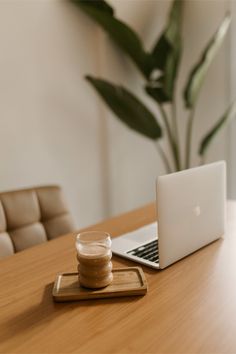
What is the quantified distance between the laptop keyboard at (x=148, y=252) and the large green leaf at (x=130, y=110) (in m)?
1.30

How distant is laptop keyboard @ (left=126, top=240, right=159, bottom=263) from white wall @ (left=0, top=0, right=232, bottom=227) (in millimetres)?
1082

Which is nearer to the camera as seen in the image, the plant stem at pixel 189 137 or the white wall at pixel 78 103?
the white wall at pixel 78 103

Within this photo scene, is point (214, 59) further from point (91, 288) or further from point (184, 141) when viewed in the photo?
point (91, 288)

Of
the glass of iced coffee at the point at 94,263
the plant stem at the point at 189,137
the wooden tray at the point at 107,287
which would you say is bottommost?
the wooden tray at the point at 107,287

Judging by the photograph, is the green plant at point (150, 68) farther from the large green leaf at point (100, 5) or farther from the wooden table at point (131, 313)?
the wooden table at point (131, 313)

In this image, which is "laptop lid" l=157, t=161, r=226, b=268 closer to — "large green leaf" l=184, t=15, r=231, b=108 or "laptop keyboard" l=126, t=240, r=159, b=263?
"laptop keyboard" l=126, t=240, r=159, b=263

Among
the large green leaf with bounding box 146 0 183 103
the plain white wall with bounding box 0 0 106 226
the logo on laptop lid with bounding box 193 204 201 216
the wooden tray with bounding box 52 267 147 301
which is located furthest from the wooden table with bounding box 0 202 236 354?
the large green leaf with bounding box 146 0 183 103

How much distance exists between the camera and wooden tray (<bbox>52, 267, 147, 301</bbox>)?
0.84 m

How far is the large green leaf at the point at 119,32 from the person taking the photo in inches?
85.3

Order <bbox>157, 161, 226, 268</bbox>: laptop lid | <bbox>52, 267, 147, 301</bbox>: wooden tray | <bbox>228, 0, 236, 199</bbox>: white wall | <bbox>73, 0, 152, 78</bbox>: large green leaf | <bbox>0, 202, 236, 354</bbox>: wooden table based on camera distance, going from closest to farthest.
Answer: <bbox>0, 202, 236, 354</bbox>: wooden table < <bbox>52, 267, 147, 301</bbox>: wooden tray < <bbox>157, 161, 226, 268</bbox>: laptop lid < <bbox>73, 0, 152, 78</bbox>: large green leaf < <bbox>228, 0, 236, 199</bbox>: white wall

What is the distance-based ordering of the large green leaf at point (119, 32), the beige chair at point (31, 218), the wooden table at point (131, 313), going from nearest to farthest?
the wooden table at point (131, 313) → the beige chair at point (31, 218) → the large green leaf at point (119, 32)

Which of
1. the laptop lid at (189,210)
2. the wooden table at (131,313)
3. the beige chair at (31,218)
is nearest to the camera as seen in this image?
the wooden table at (131,313)

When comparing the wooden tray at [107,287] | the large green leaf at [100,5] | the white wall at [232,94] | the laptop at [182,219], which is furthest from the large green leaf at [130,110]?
the wooden tray at [107,287]

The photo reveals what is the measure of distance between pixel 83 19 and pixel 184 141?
45.4 inches
